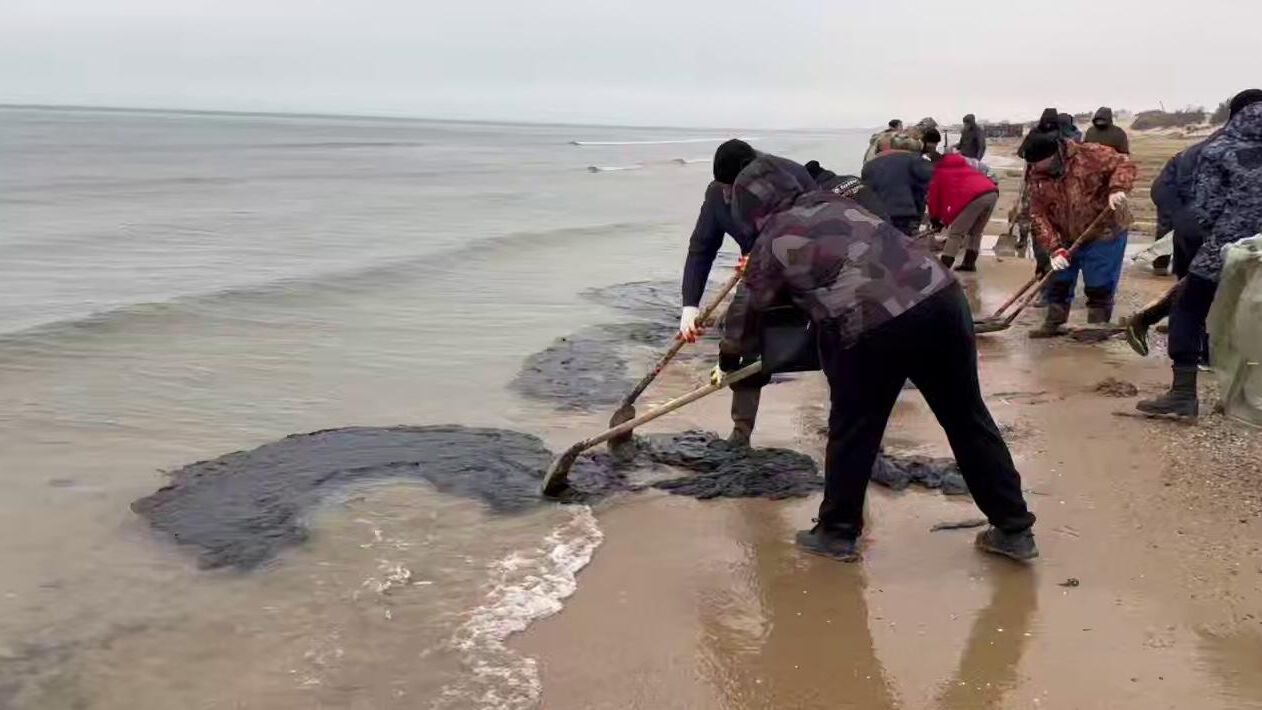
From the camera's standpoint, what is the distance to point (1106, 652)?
3.31 metres

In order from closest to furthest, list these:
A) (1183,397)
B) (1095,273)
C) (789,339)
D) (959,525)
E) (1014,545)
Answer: (1014,545), (789,339), (959,525), (1183,397), (1095,273)

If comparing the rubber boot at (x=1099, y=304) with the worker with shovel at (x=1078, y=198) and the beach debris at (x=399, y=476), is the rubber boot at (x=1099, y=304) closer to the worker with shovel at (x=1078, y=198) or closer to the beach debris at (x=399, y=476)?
the worker with shovel at (x=1078, y=198)

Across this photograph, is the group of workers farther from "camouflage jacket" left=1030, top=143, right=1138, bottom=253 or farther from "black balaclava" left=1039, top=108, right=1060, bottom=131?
"black balaclava" left=1039, top=108, right=1060, bottom=131

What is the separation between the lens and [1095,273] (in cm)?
804

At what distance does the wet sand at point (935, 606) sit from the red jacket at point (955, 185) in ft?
20.0

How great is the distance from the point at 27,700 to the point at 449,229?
647 inches

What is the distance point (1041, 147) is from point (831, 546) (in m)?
4.31

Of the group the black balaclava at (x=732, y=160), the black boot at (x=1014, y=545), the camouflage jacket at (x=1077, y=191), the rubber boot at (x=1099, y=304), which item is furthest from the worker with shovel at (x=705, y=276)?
the rubber boot at (x=1099, y=304)

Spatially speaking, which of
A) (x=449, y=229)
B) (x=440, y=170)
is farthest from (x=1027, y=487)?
(x=440, y=170)

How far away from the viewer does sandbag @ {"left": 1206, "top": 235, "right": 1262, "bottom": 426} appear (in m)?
4.64

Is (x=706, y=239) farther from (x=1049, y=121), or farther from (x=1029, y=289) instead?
(x=1049, y=121)

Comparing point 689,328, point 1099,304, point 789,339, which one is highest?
point 789,339

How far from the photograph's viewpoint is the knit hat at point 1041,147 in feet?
23.9

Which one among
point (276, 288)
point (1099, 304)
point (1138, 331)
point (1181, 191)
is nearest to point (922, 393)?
point (1138, 331)
